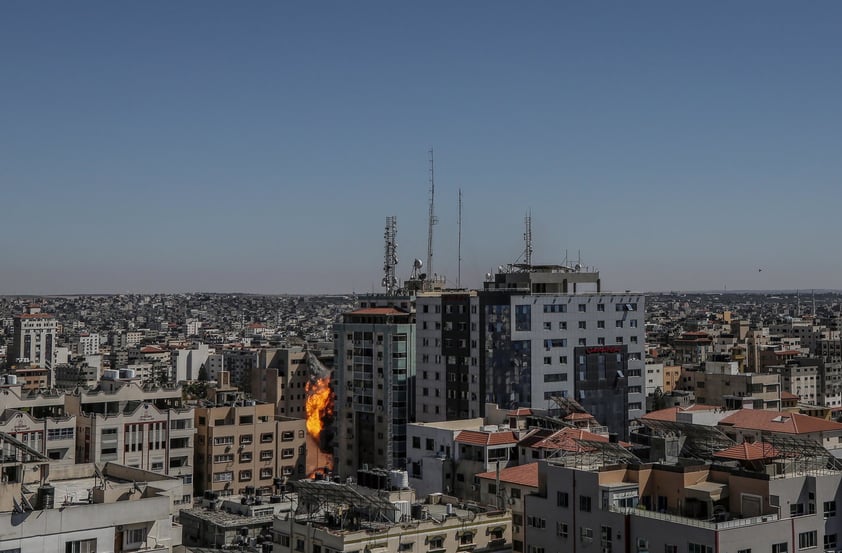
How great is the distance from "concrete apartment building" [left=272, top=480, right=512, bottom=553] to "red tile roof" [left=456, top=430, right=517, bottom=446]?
1213 cm

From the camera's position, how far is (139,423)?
226 feet

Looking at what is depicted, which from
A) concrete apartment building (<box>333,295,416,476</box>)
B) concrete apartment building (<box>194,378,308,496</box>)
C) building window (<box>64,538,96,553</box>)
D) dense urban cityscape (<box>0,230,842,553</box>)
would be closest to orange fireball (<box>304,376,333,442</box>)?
dense urban cityscape (<box>0,230,842,553</box>)

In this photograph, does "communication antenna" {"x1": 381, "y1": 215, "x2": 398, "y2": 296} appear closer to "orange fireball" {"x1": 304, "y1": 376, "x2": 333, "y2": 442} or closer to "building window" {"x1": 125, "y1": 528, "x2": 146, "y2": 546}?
"orange fireball" {"x1": 304, "y1": 376, "x2": 333, "y2": 442}

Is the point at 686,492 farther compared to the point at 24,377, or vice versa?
the point at 24,377

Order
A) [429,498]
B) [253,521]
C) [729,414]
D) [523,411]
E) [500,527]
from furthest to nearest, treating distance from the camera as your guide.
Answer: [729,414]
[523,411]
[253,521]
[429,498]
[500,527]

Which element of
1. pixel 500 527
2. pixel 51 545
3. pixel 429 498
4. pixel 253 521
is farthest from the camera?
pixel 253 521

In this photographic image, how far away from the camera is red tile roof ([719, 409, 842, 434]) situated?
66438 mm

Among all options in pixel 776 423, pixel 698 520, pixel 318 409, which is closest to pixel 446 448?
pixel 776 423

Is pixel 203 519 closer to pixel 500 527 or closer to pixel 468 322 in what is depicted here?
pixel 500 527

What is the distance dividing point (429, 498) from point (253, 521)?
32.8 ft

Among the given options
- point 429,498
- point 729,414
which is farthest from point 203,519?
point 729,414

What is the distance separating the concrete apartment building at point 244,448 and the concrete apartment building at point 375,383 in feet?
29.2

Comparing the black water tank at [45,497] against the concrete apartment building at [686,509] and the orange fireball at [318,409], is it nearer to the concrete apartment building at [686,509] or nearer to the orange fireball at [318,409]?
the concrete apartment building at [686,509]

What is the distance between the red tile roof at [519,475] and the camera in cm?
4872
